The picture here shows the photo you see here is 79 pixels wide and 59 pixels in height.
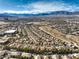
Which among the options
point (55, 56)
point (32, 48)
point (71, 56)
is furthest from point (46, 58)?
point (32, 48)

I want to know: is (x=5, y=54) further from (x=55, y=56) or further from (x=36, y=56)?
(x=55, y=56)

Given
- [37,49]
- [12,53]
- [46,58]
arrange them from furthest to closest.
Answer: [37,49] < [12,53] < [46,58]

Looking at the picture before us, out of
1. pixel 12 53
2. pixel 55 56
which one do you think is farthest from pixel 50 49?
pixel 12 53

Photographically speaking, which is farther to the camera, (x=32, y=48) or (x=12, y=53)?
(x=32, y=48)

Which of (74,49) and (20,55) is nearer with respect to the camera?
(20,55)

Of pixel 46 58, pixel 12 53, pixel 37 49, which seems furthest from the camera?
pixel 37 49

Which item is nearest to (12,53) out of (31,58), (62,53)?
(31,58)

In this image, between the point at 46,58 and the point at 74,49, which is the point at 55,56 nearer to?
the point at 46,58

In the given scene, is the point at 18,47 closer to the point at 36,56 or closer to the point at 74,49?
the point at 36,56
